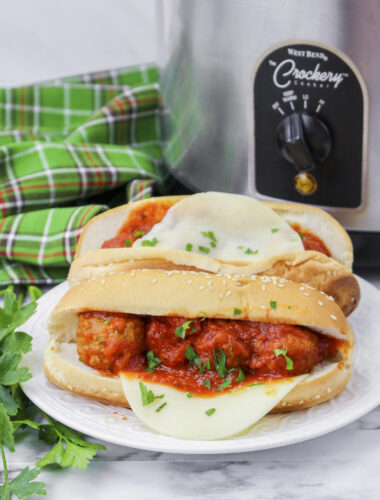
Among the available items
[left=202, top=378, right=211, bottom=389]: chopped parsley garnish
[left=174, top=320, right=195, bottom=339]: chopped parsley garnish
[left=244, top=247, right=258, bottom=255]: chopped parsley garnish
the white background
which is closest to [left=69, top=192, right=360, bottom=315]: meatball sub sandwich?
[left=244, top=247, right=258, bottom=255]: chopped parsley garnish

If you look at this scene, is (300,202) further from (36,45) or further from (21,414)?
(36,45)

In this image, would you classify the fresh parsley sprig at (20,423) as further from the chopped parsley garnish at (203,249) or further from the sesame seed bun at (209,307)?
the chopped parsley garnish at (203,249)

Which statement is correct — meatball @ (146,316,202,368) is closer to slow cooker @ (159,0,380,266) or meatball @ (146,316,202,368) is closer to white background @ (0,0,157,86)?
slow cooker @ (159,0,380,266)

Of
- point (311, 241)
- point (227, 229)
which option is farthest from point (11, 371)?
point (311, 241)

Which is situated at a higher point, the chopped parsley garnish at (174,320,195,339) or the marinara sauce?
the marinara sauce

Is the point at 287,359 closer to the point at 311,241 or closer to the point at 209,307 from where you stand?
the point at 209,307

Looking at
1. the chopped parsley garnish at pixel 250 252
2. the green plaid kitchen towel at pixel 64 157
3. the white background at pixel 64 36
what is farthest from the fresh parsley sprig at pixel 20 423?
the white background at pixel 64 36

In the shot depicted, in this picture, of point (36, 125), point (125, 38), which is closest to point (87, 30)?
point (125, 38)
